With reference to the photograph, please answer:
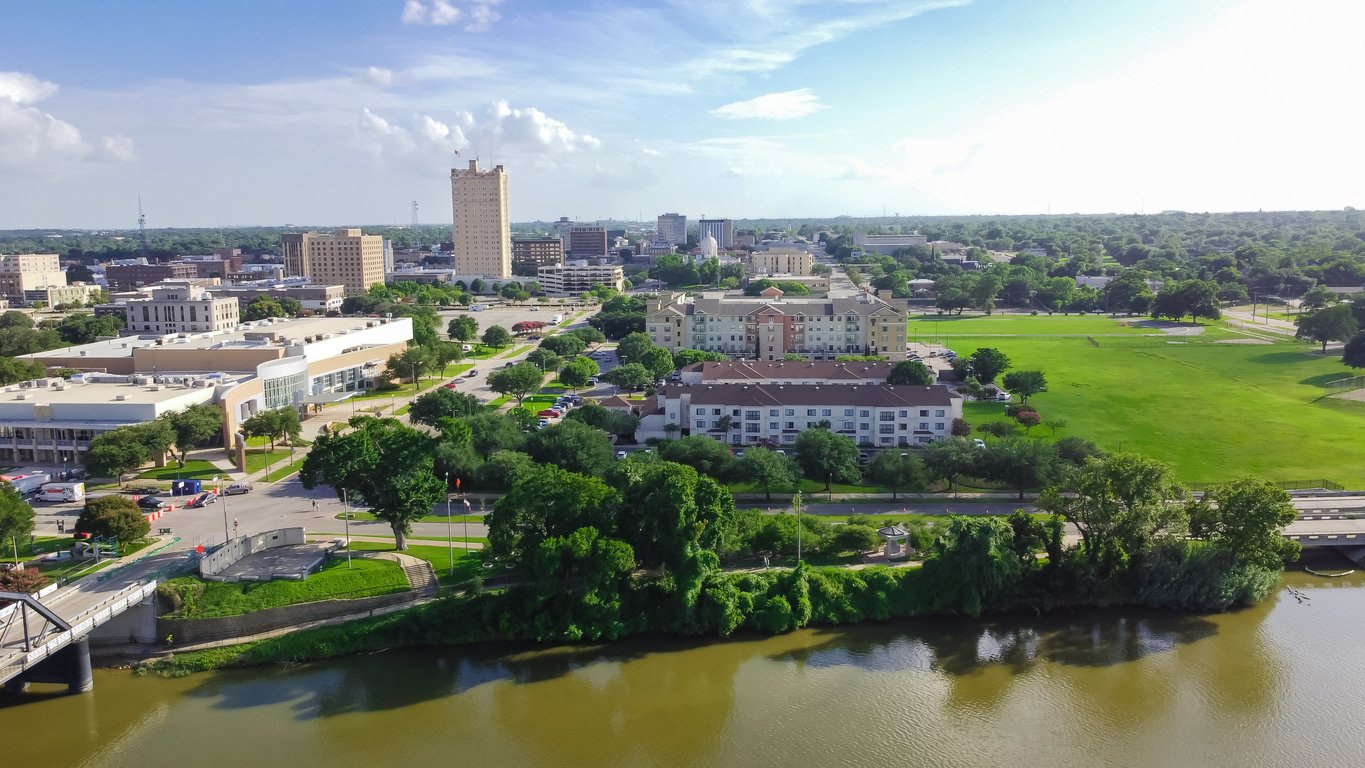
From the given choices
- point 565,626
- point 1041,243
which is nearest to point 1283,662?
point 565,626

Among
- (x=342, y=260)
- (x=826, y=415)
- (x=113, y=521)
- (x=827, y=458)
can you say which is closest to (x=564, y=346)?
(x=826, y=415)

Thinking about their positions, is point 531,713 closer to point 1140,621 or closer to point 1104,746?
point 1104,746

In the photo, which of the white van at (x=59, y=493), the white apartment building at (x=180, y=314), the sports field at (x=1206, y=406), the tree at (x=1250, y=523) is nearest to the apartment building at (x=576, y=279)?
the white apartment building at (x=180, y=314)

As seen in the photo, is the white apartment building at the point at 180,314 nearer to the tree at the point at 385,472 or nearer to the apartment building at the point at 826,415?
the apartment building at the point at 826,415

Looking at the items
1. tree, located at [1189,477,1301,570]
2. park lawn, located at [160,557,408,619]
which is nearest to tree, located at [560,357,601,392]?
park lawn, located at [160,557,408,619]

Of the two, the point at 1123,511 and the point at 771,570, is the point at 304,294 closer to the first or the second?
the point at 771,570

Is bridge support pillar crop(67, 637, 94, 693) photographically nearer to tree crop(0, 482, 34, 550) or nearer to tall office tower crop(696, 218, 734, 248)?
tree crop(0, 482, 34, 550)
